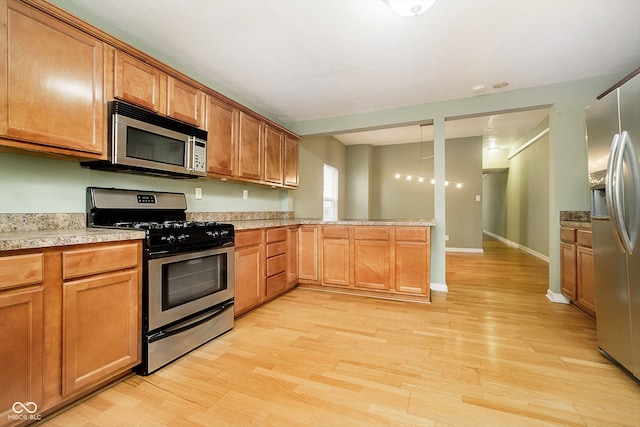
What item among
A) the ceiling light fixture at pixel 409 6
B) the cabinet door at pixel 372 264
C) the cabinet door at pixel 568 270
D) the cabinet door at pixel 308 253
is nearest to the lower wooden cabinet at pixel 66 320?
the cabinet door at pixel 308 253

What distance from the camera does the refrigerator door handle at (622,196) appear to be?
1549mm

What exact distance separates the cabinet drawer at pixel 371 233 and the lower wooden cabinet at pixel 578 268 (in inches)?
72.3

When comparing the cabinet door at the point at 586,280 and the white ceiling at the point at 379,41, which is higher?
the white ceiling at the point at 379,41

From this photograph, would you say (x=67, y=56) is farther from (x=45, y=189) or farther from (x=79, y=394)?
(x=79, y=394)

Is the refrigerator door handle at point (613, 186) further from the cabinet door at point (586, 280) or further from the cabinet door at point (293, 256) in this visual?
the cabinet door at point (293, 256)

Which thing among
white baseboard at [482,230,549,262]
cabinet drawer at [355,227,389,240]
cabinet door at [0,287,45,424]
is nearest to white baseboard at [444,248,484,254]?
white baseboard at [482,230,549,262]

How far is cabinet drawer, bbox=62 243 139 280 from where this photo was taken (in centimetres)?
138

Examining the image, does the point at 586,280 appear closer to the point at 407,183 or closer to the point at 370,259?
the point at 370,259

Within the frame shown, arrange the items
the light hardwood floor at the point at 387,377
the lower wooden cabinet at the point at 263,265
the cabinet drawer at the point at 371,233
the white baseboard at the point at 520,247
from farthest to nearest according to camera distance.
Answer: the white baseboard at the point at 520,247, the cabinet drawer at the point at 371,233, the lower wooden cabinet at the point at 263,265, the light hardwood floor at the point at 387,377

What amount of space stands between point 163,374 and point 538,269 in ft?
18.2

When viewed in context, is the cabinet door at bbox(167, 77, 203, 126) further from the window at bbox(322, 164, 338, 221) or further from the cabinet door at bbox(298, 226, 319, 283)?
the window at bbox(322, 164, 338, 221)

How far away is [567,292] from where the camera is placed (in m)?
2.94

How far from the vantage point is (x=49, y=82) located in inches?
60.0

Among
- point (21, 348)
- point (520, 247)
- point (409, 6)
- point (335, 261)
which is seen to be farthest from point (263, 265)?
point (520, 247)
